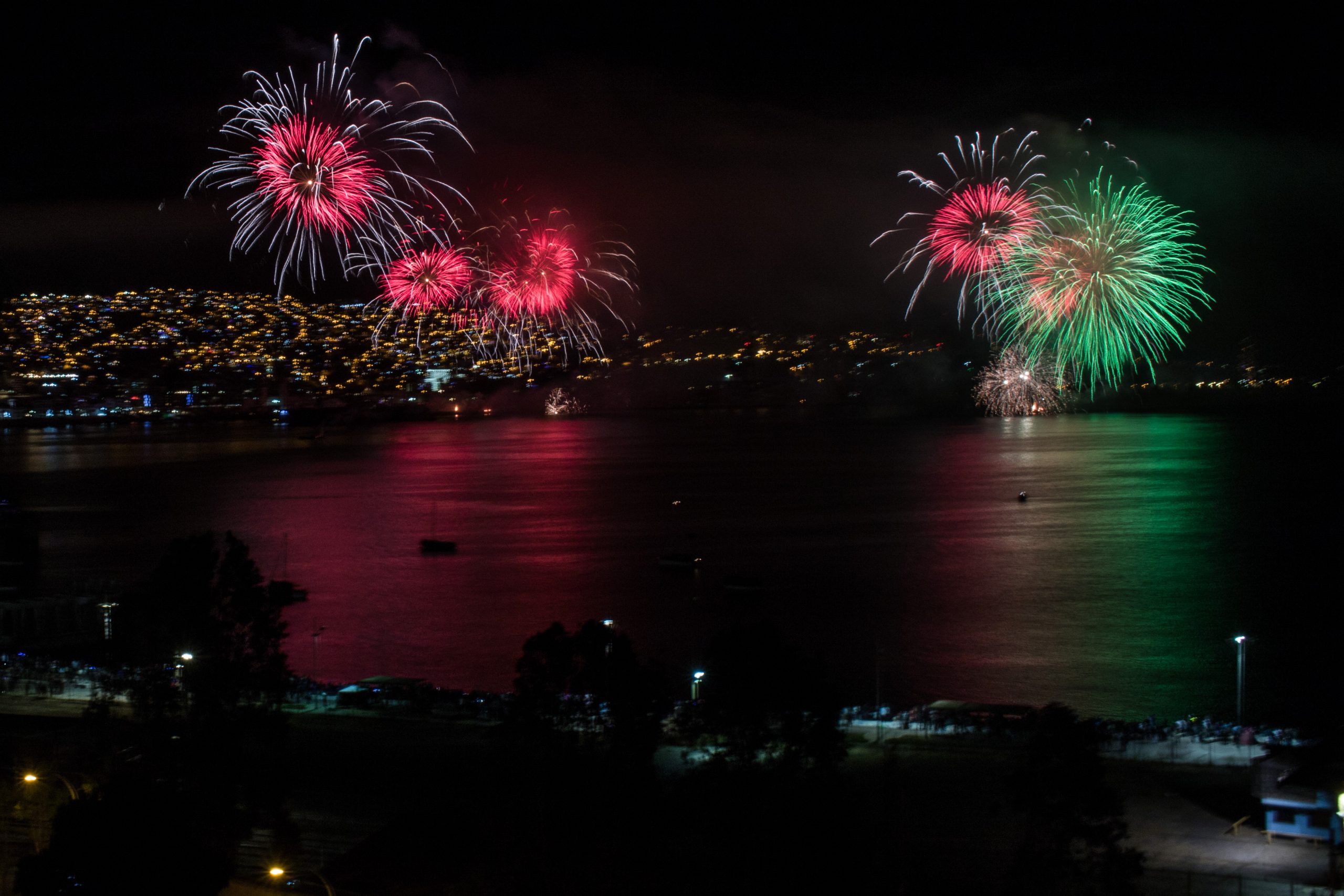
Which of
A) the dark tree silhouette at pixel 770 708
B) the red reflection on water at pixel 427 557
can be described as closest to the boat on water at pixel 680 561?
the red reflection on water at pixel 427 557

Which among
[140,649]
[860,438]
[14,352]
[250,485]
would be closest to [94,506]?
[250,485]

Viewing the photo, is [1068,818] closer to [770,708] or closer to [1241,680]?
[770,708]

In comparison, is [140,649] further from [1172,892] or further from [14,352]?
[14,352]

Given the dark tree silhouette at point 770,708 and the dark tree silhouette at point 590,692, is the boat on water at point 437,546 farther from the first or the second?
the dark tree silhouette at point 770,708

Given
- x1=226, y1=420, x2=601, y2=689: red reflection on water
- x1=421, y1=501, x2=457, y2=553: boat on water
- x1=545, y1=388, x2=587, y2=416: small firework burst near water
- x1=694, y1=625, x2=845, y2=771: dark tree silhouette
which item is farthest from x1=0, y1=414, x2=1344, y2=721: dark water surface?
x1=545, y1=388, x2=587, y2=416: small firework burst near water

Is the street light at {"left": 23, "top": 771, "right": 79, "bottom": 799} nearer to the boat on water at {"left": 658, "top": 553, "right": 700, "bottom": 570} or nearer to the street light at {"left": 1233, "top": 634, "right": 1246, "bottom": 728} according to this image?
the street light at {"left": 1233, "top": 634, "right": 1246, "bottom": 728}

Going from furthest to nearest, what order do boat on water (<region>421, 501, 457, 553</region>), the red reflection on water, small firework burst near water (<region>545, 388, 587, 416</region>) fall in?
1. small firework burst near water (<region>545, 388, 587, 416</region>)
2. boat on water (<region>421, 501, 457, 553</region>)
3. the red reflection on water

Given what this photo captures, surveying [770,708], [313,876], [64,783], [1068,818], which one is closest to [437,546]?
[64,783]
